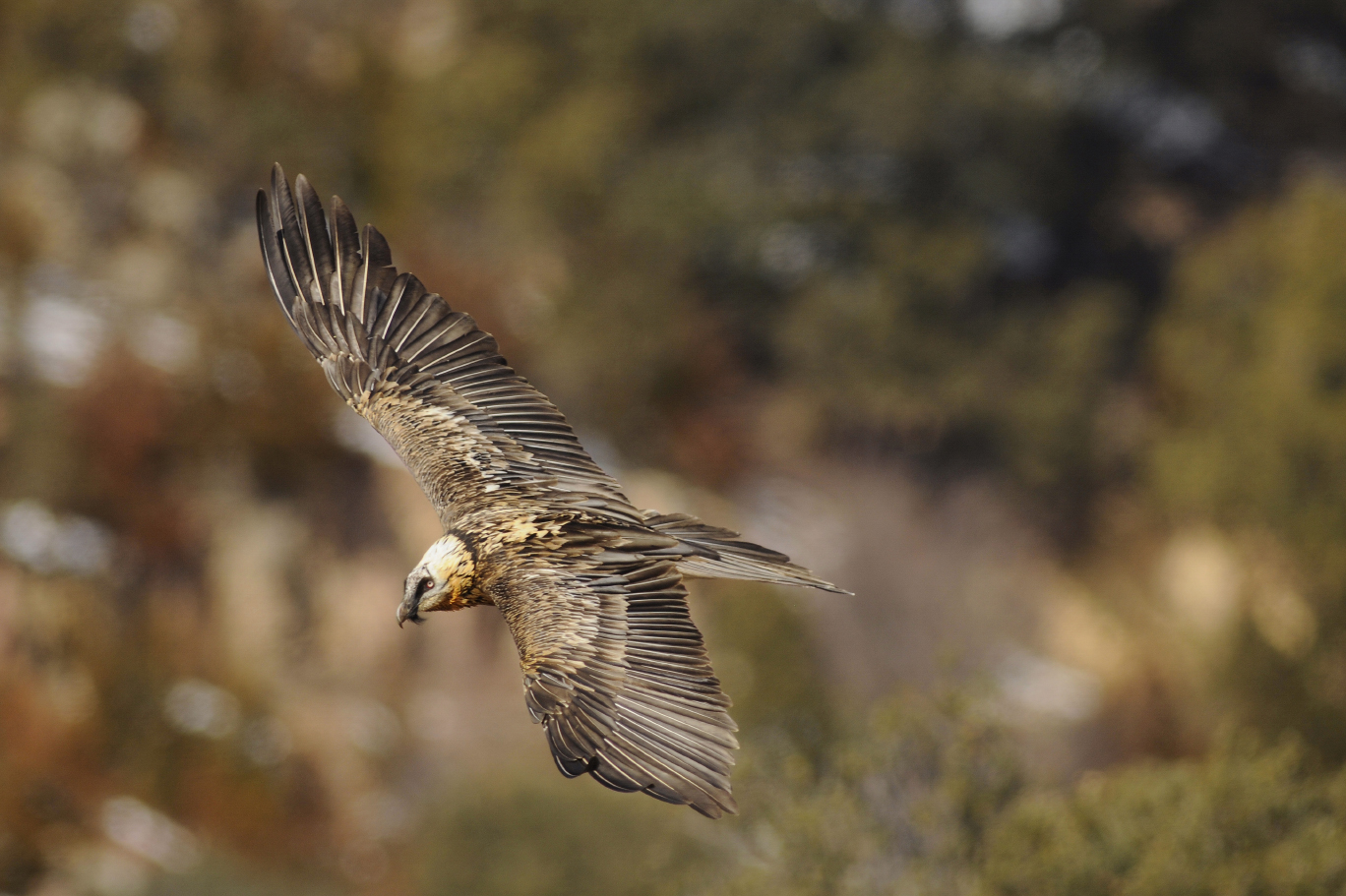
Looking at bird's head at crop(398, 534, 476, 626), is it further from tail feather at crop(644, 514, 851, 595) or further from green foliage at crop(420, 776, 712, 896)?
green foliage at crop(420, 776, 712, 896)

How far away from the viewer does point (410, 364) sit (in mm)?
7906

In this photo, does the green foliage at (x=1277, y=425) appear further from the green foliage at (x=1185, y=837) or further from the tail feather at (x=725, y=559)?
the tail feather at (x=725, y=559)

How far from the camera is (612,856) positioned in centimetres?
2317

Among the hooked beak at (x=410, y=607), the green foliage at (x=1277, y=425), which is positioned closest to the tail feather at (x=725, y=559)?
the hooked beak at (x=410, y=607)

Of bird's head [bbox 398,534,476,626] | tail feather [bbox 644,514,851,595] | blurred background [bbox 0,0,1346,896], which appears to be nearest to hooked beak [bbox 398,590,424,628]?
bird's head [bbox 398,534,476,626]

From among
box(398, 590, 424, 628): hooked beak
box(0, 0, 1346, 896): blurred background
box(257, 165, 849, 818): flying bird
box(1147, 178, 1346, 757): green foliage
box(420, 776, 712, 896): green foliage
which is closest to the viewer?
box(257, 165, 849, 818): flying bird

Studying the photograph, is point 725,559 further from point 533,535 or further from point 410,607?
point 410,607

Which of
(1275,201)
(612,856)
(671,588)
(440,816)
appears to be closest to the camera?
(671,588)

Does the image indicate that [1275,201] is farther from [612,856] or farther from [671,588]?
[671,588]

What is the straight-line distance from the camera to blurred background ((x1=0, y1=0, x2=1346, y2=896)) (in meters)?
29.1

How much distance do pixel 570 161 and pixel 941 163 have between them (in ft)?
23.1

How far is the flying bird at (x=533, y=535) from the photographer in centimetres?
644

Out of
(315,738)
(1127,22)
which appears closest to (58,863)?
(315,738)

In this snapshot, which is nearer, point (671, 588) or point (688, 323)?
point (671, 588)
